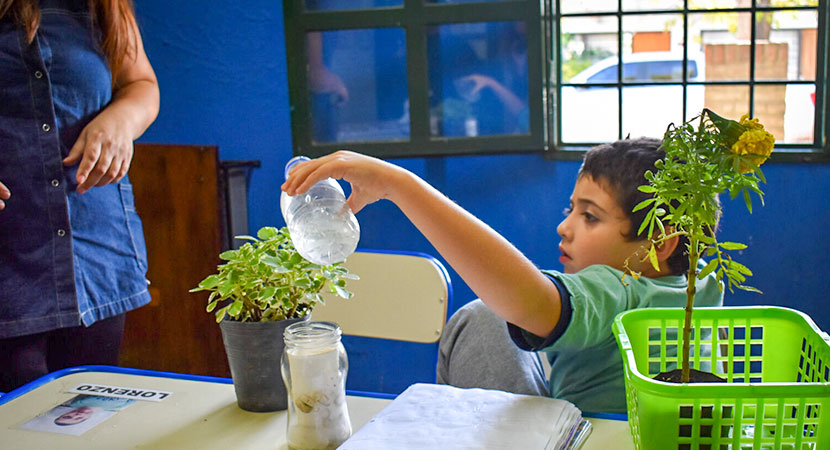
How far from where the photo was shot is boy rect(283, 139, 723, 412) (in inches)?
40.6

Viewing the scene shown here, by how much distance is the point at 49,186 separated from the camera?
1.46m

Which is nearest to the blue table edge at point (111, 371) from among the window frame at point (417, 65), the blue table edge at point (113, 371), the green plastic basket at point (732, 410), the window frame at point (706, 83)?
the blue table edge at point (113, 371)

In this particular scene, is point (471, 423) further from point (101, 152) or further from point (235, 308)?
point (101, 152)

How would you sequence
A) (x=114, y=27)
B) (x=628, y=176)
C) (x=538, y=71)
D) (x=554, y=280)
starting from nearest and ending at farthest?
(x=554, y=280) < (x=628, y=176) < (x=114, y=27) < (x=538, y=71)

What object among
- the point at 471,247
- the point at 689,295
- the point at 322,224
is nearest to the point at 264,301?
the point at 322,224

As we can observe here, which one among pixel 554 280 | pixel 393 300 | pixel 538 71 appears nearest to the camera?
pixel 554 280

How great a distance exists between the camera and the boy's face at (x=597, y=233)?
1.28m

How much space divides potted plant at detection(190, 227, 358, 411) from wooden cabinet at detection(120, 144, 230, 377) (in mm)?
1578

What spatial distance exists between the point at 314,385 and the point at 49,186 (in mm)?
814

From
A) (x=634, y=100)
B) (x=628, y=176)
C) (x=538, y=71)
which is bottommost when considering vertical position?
(x=628, y=176)

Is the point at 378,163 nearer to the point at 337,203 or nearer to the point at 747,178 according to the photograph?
the point at 337,203

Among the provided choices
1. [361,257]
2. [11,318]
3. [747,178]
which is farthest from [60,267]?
[747,178]

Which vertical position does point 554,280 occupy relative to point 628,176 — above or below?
below

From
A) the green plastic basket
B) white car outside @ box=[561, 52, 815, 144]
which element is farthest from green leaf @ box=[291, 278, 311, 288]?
white car outside @ box=[561, 52, 815, 144]
